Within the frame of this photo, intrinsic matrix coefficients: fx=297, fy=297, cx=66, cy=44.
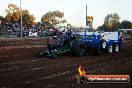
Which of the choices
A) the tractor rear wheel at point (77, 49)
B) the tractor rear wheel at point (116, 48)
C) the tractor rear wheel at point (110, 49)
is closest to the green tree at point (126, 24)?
the tractor rear wheel at point (116, 48)

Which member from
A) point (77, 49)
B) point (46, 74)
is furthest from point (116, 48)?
point (46, 74)

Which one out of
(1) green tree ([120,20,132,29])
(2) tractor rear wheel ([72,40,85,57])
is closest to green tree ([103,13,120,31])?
(1) green tree ([120,20,132,29])

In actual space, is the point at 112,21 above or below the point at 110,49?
above

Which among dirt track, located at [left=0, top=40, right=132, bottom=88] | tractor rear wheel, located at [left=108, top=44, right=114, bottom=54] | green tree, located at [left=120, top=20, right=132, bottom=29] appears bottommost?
dirt track, located at [left=0, top=40, right=132, bottom=88]

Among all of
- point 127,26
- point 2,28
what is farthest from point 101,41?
point 127,26

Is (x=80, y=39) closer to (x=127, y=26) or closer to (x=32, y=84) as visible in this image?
(x=32, y=84)

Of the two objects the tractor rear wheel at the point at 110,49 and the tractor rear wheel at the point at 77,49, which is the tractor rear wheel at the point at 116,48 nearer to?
the tractor rear wheel at the point at 110,49

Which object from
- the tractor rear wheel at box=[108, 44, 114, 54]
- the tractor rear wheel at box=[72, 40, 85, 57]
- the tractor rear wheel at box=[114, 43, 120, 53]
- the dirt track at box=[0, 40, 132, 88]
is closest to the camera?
the dirt track at box=[0, 40, 132, 88]

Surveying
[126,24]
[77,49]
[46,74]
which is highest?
[126,24]

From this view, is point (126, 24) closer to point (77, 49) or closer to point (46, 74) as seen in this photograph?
point (77, 49)

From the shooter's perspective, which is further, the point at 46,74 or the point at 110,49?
the point at 110,49

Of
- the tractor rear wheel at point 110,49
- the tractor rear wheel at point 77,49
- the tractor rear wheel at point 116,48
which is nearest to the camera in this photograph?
the tractor rear wheel at point 77,49

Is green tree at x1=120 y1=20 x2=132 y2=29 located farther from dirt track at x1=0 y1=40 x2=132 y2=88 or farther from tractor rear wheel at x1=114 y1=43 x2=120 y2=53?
dirt track at x1=0 y1=40 x2=132 y2=88

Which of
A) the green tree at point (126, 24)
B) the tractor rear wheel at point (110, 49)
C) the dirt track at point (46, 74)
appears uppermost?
the green tree at point (126, 24)
